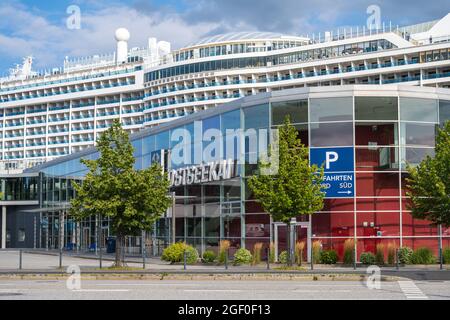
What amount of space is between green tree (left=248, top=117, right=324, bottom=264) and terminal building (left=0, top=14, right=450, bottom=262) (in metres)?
4.00

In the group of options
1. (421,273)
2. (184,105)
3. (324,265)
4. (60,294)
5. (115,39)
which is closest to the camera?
(60,294)

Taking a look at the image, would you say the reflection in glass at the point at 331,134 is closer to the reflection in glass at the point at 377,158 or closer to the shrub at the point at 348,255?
the reflection in glass at the point at 377,158

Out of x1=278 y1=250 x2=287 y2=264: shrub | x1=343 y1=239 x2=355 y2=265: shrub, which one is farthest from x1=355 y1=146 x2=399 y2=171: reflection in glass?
x1=278 y1=250 x2=287 y2=264: shrub

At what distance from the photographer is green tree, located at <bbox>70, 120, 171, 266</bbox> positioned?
3297 centimetres

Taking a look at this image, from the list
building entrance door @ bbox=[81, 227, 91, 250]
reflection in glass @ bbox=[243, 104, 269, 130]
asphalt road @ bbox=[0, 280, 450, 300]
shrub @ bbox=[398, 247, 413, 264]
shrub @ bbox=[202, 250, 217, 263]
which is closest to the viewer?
asphalt road @ bbox=[0, 280, 450, 300]

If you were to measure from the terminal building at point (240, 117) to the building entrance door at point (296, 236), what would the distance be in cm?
8

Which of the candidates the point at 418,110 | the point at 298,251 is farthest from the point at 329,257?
the point at 418,110

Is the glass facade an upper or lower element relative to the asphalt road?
upper

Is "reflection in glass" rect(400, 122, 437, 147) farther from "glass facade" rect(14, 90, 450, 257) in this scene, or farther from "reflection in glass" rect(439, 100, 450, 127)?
"reflection in glass" rect(439, 100, 450, 127)

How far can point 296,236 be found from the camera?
38.2 metres

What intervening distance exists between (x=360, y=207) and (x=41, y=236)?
1819 inches
